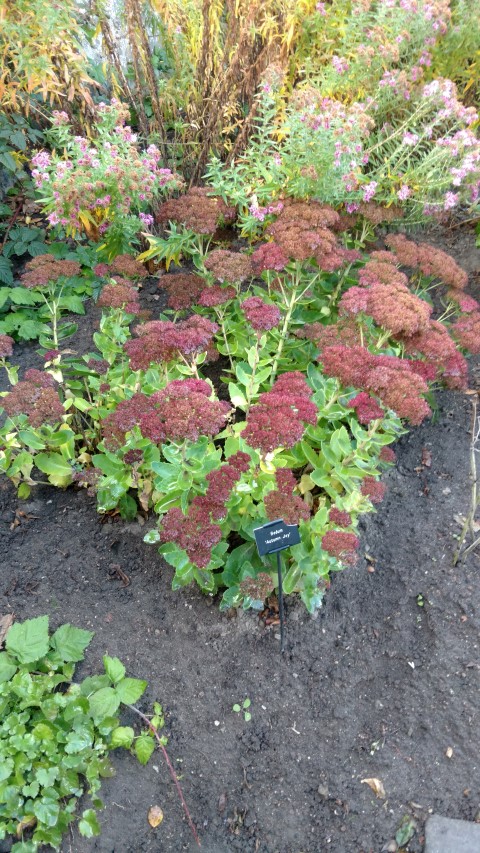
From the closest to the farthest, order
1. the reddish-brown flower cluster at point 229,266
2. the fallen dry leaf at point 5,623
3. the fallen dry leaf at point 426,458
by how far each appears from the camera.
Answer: the fallen dry leaf at point 5,623
the reddish-brown flower cluster at point 229,266
the fallen dry leaf at point 426,458

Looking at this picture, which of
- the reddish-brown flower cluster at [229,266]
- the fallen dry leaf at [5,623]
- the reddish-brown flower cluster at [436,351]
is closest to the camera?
the fallen dry leaf at [5,623]

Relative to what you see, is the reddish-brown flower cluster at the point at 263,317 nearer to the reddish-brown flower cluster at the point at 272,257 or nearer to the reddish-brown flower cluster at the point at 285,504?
the reddish-brown flower cluster at the point at 272,257

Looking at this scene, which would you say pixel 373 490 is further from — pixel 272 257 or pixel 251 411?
→ pixel 272 257

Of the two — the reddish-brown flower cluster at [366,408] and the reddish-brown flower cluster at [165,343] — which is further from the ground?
the reddish-brown flower cluster at [165,343]

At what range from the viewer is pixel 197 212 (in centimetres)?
272

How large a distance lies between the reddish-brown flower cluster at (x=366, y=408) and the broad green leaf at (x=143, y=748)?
121 cm

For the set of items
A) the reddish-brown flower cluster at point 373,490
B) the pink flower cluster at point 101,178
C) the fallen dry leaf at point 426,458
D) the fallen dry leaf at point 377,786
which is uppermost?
the pink flower cluster at point 101,178

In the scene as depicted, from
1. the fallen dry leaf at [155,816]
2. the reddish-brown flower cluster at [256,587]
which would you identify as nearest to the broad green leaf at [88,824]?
the fallen dry leaf at [155,816]

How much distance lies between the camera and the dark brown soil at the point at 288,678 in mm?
1776

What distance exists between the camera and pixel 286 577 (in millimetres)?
2049

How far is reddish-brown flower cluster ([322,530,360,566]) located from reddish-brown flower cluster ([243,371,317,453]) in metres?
0.31

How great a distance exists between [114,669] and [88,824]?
1.39 ft

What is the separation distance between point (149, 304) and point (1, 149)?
1.17 meters

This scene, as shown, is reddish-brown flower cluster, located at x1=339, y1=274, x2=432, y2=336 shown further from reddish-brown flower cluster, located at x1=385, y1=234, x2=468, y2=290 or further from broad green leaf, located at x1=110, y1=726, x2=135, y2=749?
broad green leaf, located at x1=110, y1=726, x2=135, y2=749
